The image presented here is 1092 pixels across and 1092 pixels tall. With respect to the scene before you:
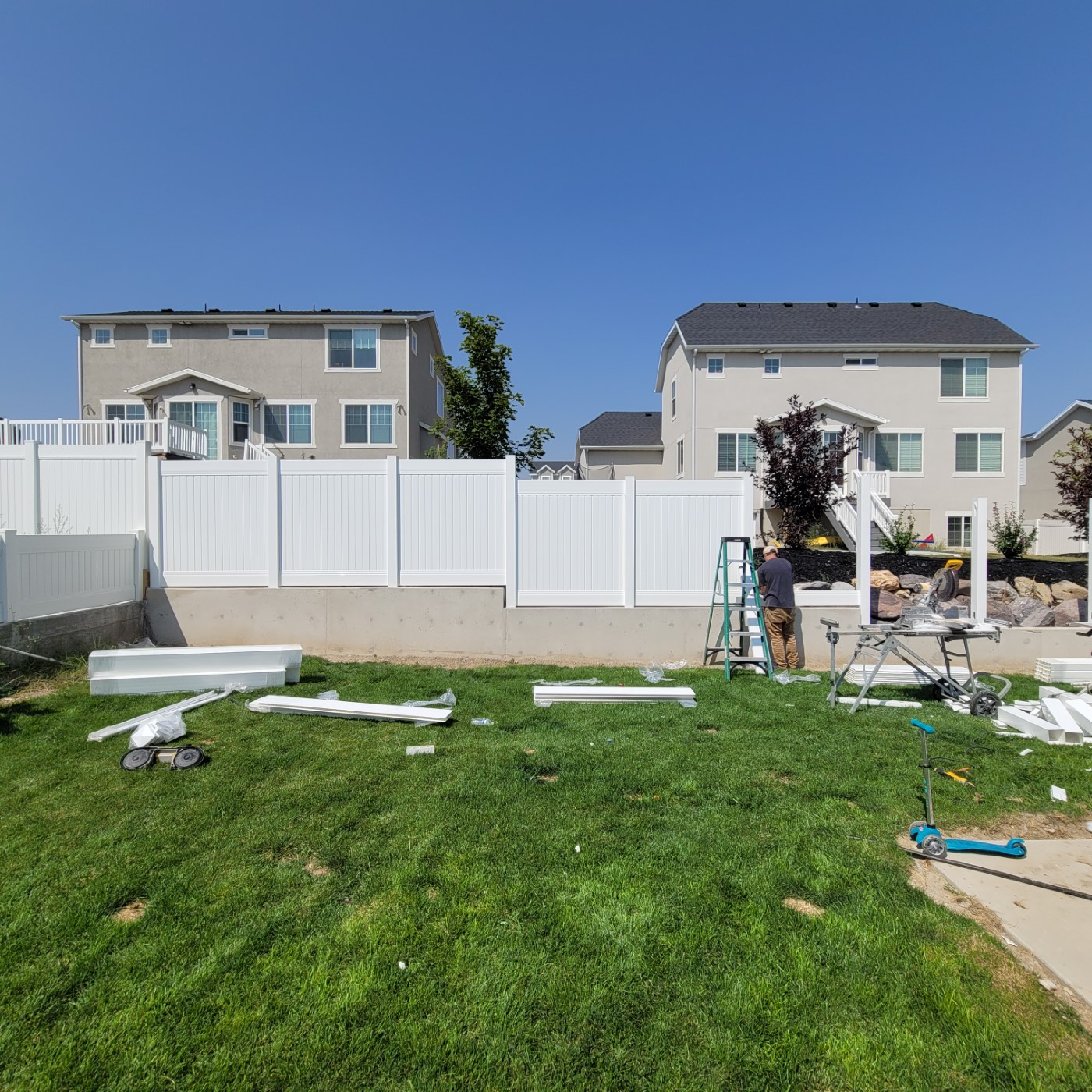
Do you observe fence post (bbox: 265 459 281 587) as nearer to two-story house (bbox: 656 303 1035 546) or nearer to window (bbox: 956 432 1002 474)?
two-story house (bbox: 656 303 1035 546)

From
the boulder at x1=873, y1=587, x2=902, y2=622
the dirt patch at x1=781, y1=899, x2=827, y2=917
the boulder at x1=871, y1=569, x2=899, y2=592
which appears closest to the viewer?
the dirt patch at x1=781, y1=899, x2=827, y2=917

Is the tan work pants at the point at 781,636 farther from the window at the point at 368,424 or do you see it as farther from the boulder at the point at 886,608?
the window at the point at 368,424

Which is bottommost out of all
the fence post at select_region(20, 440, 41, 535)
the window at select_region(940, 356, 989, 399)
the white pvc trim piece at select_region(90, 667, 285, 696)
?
the white pvc trim piece at select_region(90, 667, 285, 696)

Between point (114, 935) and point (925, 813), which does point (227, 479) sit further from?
point (925, 813)

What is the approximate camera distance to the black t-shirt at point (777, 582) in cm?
865

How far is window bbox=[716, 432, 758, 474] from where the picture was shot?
2253 centimetres

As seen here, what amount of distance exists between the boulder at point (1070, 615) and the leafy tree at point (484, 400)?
11303 millimetres

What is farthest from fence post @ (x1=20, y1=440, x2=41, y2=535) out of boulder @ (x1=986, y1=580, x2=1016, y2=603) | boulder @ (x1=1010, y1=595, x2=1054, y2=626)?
boulder @ (x1=986, y1=580, x2=1016, y2=603)

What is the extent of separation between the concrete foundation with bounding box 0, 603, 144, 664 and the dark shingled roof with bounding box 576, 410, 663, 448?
24319 mm

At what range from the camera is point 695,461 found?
22844mm

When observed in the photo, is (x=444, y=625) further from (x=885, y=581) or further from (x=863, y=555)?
(x=885, y=581)

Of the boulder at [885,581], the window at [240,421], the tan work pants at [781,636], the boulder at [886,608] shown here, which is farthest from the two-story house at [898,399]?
the window at [240,421]

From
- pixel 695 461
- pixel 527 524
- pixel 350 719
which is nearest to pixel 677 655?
pixel 527 524

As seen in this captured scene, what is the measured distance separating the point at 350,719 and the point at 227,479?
4.79 m
